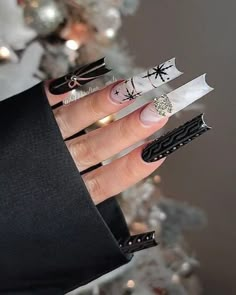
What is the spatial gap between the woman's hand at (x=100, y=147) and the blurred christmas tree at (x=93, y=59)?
1.57 ft

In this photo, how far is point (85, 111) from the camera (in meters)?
0.48

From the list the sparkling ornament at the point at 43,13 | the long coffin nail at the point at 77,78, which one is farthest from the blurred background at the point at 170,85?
the long coffin nail at the point at 77,78

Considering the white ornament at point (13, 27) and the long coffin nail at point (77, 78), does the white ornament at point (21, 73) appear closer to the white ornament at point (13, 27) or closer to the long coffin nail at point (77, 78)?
the white ornament at point (13, 27)

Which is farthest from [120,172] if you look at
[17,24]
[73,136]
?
[17,24]

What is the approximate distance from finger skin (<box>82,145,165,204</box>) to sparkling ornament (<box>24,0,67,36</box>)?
58 centimetres

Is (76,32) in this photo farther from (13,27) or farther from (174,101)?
(174,101)

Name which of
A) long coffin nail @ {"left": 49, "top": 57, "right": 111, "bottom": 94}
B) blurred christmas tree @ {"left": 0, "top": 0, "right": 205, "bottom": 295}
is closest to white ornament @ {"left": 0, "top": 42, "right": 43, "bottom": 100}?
blurred christmas tree @ {"left": 0, "top": 0, "right": 205, "bottom": 295}

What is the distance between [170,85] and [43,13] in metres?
0.46

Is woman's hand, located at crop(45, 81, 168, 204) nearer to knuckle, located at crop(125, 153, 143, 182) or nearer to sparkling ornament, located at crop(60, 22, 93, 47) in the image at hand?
knuckle, located at crop(125, 153, 143, 182)

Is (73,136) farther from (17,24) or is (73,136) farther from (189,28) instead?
(189,28)

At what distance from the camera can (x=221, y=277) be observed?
4.86ft

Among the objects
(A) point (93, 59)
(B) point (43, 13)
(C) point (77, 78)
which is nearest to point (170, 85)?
(A) point (93, 59)

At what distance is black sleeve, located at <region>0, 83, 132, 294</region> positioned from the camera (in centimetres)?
43

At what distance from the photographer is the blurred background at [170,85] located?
3.35 feet
